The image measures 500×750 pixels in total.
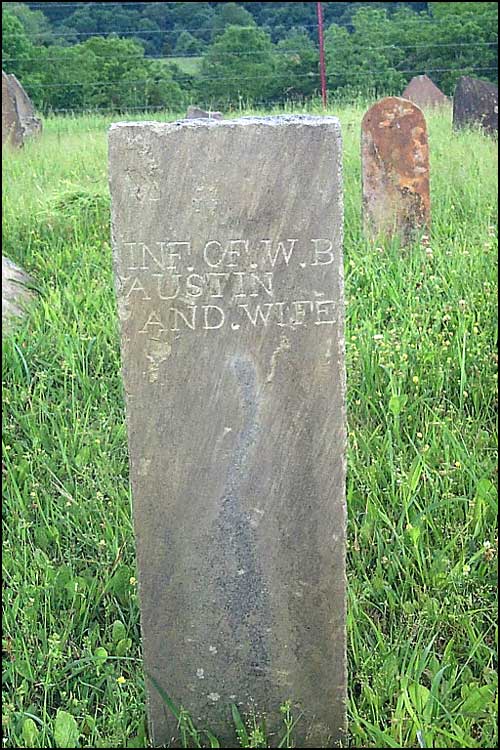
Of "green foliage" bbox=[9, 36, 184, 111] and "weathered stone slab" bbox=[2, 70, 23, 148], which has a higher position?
"green foliage" bbox=[9, 36, 184, 111]

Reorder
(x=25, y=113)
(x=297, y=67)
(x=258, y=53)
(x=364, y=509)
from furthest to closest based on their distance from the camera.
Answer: (x=258, y=53)
(x=297, y=67)
(x=25, y=113)
(x=364, y=509)

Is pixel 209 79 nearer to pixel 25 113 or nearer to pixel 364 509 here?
pixel 25 113

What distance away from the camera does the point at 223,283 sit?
2270 millimetres

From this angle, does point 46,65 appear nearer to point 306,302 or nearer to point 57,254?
point 57,254

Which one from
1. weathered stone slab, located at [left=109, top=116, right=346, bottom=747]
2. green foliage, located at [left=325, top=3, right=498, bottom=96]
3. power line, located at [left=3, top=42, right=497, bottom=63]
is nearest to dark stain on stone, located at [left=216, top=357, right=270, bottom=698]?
weathered stone slab, located at [left=109, top=116, right=346, bottom=747]

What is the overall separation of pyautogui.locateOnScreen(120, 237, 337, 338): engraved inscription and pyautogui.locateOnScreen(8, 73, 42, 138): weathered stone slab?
10.7m

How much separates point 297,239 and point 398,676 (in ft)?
4.20

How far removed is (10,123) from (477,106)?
536cm

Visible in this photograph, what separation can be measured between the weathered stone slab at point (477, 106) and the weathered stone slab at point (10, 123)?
4.94 m

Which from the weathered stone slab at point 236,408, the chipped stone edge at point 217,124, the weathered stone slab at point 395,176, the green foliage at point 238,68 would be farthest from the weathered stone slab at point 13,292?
the green foliage at point 238,68

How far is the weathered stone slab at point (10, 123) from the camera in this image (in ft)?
36.9

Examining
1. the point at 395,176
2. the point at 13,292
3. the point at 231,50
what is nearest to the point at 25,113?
the point at 231,50

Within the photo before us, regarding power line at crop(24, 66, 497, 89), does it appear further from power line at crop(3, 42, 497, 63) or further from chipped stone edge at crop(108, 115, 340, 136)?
chipped stone edge at crop(108, 115, 340, 136)

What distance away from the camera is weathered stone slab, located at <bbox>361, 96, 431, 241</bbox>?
6113mm
